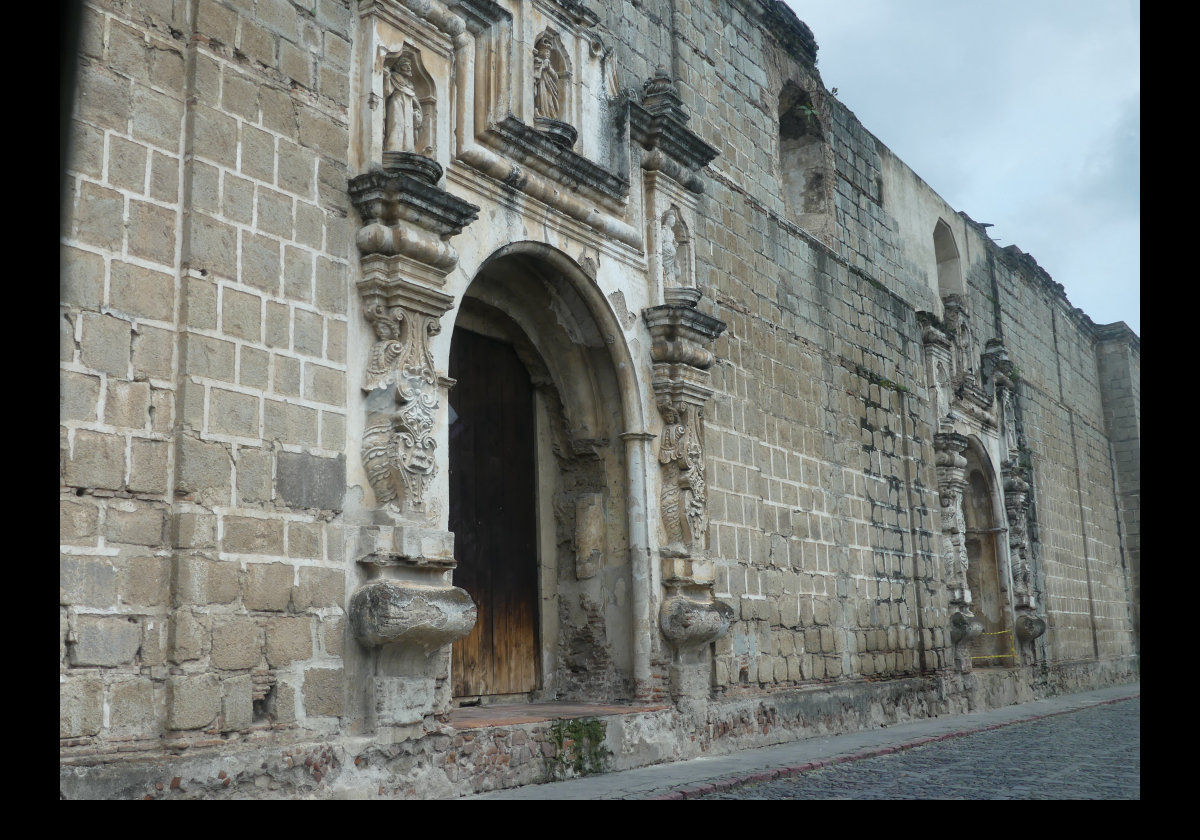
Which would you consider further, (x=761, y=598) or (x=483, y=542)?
(x=761, y=598)

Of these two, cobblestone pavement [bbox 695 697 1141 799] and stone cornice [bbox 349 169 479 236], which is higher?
stone cornice [bbox 349 169 479 236]

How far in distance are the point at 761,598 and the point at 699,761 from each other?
1800 mm

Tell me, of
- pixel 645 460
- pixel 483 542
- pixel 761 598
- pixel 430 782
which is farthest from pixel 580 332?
pixel 430 782

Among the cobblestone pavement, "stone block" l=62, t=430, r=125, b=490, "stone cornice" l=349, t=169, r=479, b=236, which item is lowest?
the cobblestone pavement

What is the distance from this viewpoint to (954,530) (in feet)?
40.9

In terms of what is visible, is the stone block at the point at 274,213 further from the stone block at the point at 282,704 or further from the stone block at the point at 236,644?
the stone block at the point at 282,704

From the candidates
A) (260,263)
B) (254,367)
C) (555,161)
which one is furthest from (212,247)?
(555,161)

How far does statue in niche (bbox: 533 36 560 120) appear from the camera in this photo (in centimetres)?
732

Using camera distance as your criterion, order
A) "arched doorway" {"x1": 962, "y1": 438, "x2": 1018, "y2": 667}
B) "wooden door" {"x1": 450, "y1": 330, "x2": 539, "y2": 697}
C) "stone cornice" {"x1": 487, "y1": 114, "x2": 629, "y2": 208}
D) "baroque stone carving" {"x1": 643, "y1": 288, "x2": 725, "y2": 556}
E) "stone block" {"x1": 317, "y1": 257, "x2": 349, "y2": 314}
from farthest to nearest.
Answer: "arched doorway" {"x1": 962, "y1": 438, "x2": 1018, "y2": 667}
"baroque stone carving" {"x1": 643, "y1": 288, "x2": 725, "y2": 556}
"wooden door" {"x1": 450, "y1": 330, "x2": 539, "y2": 697}
"stone cornice" {"x1": 487, "y1": 114, "x2": 629, "y2": 208}
"stone block" {"x1": 317, "y1": 257, "x2": 349, "y2": 314}

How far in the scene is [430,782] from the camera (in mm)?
5469

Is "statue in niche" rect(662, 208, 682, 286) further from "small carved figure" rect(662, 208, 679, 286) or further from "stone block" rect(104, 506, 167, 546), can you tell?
"stone block" rect(104, 506, 167, 546)

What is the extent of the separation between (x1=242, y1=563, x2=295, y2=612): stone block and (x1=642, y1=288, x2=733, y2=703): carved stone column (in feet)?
10.1

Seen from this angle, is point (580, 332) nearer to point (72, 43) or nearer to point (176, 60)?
point (176, 60)

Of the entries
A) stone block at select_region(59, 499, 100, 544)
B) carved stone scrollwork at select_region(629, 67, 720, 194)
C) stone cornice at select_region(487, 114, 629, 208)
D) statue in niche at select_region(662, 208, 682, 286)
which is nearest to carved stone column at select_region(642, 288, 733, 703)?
statue in niche at select_region(662, 208, 682, 286)
